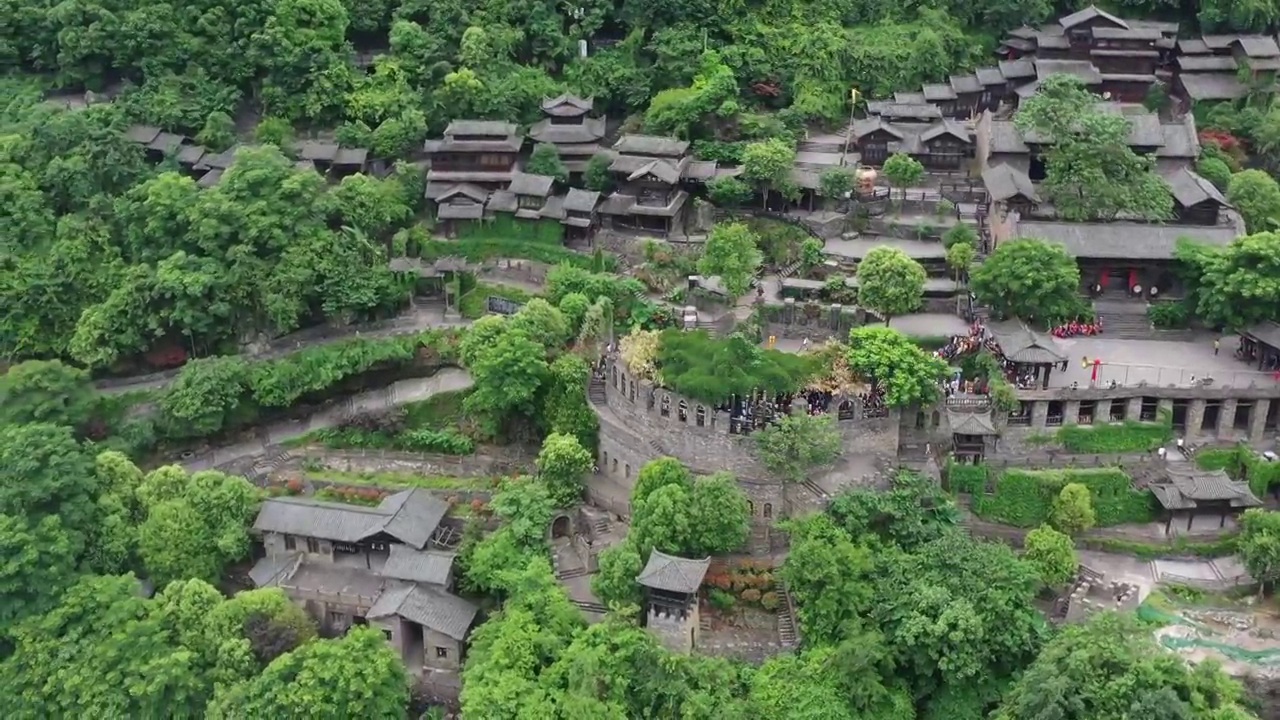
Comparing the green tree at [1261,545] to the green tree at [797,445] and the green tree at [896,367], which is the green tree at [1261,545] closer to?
the green tree at [896,367]

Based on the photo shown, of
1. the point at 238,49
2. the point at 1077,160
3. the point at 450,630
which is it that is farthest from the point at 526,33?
the point at 450,630

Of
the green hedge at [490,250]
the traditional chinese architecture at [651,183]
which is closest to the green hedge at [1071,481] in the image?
the traditional chinese architecture at [651,183]

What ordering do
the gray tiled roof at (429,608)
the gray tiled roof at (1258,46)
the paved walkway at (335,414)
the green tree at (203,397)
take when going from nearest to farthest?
the gray tiled roof at (429,608) → the green tree at (203,397) → the paved walkway at (335,414) → the gray tiled roof at (1258,46)

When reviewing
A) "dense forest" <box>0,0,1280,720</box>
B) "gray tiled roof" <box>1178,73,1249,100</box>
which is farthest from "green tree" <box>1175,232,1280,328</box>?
"gray tiled roof" <box>1178,73,1249,100</box>

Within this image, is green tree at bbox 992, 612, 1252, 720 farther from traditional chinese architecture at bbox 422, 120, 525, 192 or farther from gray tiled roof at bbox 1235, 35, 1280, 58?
gray tiled roof at bbox 1235, 35, 1280, 58

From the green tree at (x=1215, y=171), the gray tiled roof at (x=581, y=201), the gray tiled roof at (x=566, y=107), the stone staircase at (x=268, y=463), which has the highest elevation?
the gray tiled roof at (x=566, y=107)

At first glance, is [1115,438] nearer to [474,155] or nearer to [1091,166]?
[1091,166]

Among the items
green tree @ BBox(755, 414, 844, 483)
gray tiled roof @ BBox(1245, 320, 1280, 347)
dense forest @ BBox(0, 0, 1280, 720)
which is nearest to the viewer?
dense forest @ BBox(0, 0, 1280, 720)
